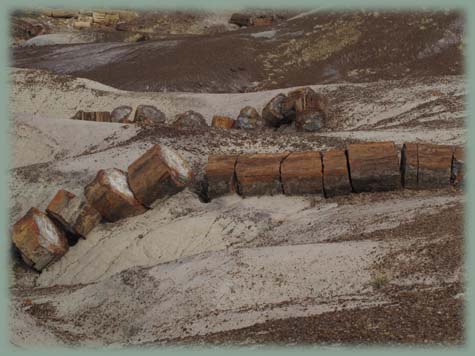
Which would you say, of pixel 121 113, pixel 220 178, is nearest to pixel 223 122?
pixel 121 113

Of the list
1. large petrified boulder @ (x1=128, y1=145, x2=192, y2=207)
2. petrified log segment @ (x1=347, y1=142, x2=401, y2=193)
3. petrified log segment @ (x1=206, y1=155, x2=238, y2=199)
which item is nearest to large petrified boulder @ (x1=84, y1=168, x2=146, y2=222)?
large petrified boulder @ (x1=128, y1=145, x2=192, y2=207)

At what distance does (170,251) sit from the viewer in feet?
30.6

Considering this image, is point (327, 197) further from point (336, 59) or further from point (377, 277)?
point (336, 59)

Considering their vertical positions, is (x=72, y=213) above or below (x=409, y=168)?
below

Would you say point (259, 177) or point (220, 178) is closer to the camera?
point (259, 177)

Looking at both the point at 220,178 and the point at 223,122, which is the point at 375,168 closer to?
the point at 220,178

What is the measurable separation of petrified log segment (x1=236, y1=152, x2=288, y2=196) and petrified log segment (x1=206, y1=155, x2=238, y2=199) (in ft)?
0.36

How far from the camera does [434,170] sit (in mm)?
9609

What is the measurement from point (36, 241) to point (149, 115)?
21.0 feet

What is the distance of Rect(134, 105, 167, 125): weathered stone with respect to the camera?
1570 cm

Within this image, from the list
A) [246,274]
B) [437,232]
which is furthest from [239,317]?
[437,232]

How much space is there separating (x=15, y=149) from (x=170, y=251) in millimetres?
5919

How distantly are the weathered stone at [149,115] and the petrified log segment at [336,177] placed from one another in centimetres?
643

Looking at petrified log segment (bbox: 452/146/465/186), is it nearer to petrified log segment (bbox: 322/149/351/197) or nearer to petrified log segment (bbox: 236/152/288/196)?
petrified log segment (bbox: 322/149/351/197)
